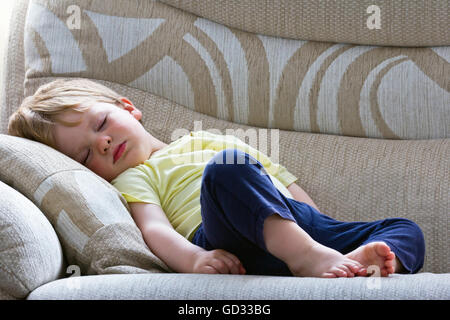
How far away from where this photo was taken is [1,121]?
1.60m

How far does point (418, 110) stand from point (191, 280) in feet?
2.75

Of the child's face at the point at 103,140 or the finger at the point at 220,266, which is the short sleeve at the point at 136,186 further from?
the finger at the point at 220,266

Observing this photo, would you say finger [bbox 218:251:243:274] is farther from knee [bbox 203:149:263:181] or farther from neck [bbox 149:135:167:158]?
neck [bbox 149:135:167:158]

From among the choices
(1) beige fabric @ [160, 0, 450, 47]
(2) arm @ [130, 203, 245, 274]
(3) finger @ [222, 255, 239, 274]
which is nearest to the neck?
(2) arm @ [130, 203, 245, 274]

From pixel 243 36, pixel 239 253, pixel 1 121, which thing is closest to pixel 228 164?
pixel 239 253

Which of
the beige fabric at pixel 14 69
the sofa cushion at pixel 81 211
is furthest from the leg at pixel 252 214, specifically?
the beige fabric at pixel 14 69

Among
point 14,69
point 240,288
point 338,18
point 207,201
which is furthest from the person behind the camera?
point 14,69

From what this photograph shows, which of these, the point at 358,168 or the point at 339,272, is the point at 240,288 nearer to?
the point at 339,272

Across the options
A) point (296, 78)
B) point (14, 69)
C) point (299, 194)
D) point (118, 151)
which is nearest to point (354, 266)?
point (299, 194)

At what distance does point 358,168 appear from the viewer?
1.52 meters

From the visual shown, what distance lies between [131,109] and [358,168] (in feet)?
1.87
